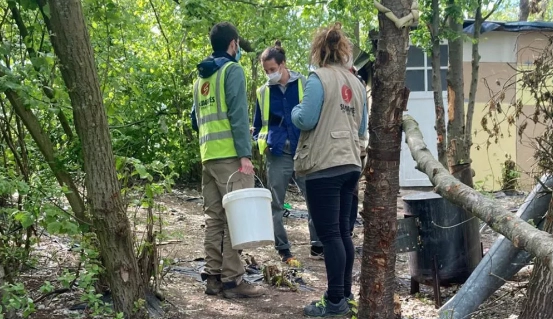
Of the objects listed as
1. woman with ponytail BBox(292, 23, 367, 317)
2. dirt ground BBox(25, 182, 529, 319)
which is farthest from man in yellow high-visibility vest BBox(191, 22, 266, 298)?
woman with ponytail BBox(292, 23, 367, 317)

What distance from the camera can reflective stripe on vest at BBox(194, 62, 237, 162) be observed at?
17.0 feet

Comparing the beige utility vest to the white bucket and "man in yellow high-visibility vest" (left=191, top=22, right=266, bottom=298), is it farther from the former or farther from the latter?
"man in yellow high-visibility vest" (left=191, top=22, right=266, bottom=298)

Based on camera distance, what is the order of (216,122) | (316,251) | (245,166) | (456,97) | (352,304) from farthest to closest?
(456,97), (316,251), (216,122), (245,166), (352,304)

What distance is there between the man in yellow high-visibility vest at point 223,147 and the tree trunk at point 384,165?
5.53 ft

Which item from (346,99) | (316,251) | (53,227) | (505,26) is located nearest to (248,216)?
(346,99)

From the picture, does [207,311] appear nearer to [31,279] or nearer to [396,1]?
[31,279]

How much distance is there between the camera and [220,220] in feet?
17.5

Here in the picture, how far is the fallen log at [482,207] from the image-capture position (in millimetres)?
2488

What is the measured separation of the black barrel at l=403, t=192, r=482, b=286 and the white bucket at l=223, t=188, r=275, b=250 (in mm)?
1298

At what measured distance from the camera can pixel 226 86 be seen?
5168mm

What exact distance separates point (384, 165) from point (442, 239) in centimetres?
→ 199

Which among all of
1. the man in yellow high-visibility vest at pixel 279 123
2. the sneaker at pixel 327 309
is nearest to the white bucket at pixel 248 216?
the sneaker at pixel 327 309

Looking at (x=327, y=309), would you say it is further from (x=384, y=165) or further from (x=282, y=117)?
(x=282, y=117)

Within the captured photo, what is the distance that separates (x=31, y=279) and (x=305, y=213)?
5710 millimetres
